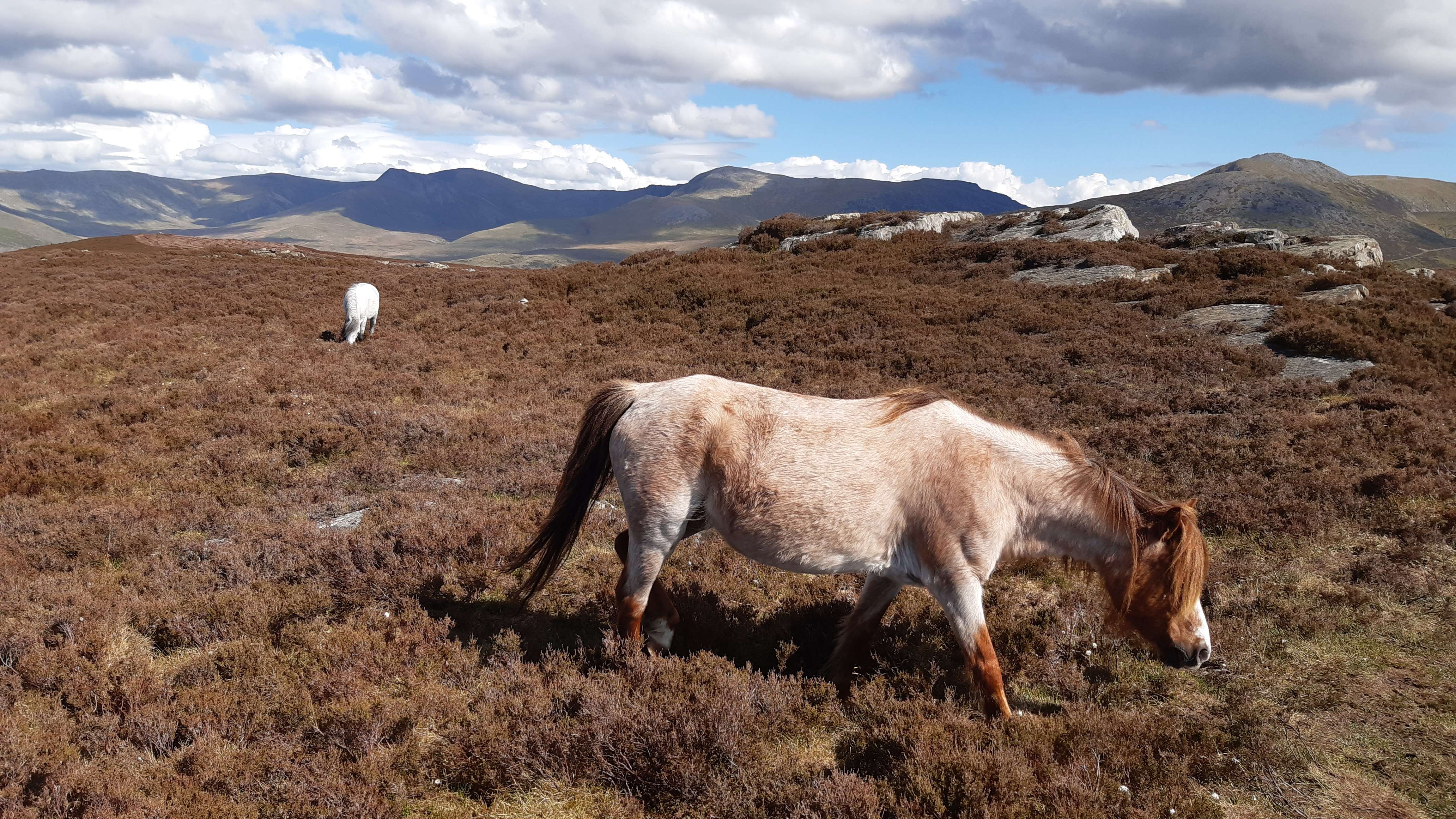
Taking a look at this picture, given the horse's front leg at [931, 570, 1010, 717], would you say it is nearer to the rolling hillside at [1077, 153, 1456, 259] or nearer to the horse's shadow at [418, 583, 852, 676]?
the horse's shadow at [418, 583, 852, 676]

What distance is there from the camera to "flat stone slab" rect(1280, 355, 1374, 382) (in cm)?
1280

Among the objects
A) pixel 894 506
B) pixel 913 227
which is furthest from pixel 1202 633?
pixel 913 227

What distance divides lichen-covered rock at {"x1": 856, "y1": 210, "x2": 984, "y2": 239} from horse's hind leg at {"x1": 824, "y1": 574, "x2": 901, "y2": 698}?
2659 cm

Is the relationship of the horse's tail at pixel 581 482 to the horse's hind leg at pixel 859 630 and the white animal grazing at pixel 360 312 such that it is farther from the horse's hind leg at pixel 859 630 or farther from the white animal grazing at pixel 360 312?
the white animal grazing at pixel 360 312

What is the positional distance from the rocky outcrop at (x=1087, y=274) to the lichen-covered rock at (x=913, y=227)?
27.3 ft

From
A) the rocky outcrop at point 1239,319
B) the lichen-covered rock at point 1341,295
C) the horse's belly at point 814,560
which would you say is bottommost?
the horse's belly at point 814,560

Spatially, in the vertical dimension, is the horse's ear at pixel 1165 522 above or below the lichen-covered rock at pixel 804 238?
below

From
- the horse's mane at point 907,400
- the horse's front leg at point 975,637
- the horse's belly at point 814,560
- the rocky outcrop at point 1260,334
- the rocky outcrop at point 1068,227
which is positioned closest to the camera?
the horse's front leg at point 975,637

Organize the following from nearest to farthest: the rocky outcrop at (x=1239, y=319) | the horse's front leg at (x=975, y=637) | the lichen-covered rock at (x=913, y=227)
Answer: the horse's front leg at (x=975, y=637), the rocky outcrop at (x=1239, y=319), the lichen-covered rock at (x=913, y=227)

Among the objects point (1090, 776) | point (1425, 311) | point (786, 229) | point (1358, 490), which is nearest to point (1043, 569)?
point (1090, 776)

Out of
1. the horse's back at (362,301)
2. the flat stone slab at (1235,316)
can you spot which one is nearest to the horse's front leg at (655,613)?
the flat stone slab at (1235,316)

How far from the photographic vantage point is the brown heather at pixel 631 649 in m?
3.97

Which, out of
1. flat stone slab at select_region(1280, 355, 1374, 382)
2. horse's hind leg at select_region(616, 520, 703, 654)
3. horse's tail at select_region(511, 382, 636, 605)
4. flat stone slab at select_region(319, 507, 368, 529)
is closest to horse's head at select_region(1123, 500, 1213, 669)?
horse's hind leg at select_region(616, 520, 703, 654)

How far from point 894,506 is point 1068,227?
28063 millimetres
